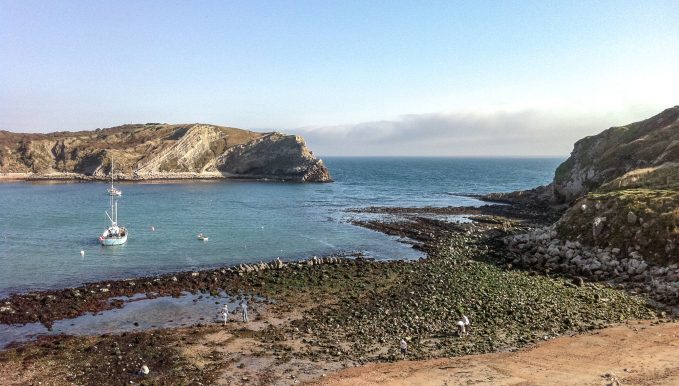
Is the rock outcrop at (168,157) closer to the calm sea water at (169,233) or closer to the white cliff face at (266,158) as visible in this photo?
the white cliff face at (266,158)

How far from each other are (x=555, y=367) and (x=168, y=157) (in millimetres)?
160291

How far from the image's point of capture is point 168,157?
158500mm

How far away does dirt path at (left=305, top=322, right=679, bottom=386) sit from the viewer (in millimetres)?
18828

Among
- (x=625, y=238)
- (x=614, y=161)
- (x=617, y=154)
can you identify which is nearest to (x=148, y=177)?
(x=614, y=161)

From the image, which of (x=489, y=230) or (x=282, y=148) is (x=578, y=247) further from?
(x=282, y=148)

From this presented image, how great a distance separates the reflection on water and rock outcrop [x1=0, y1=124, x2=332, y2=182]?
115m

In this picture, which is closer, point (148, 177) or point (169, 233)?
point (169, 233)

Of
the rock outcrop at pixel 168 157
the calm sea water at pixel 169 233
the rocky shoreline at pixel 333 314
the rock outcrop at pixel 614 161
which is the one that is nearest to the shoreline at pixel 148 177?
the rock outcrop at pixel 168 157

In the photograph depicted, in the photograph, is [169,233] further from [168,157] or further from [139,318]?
[168,157]

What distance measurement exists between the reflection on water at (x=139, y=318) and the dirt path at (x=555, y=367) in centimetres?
1326

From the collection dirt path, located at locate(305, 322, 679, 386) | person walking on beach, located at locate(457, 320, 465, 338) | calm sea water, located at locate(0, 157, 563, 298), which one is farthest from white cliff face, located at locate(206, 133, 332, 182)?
dirt path, located at locate(305, 322, 679, 386)

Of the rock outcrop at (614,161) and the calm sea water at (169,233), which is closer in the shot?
the calm sea water at (169,233)

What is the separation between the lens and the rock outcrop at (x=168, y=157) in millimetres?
150625

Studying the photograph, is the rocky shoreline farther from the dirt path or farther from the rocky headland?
the rocky headland
